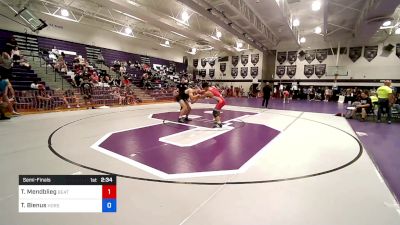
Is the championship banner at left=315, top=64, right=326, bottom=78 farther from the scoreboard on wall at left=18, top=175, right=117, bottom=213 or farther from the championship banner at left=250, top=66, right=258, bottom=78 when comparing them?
the scoreboard on wall at left=18, top=175, right=117, bottom=213

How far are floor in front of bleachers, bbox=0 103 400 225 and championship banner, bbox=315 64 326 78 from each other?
19.9 m

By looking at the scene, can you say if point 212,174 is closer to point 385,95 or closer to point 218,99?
point 218,99

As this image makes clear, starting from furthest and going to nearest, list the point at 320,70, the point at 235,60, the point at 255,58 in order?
the point at 235,60 < the point at 255,58 < the point at 320,70

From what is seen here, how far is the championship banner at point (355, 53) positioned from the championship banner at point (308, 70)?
344 centimetres

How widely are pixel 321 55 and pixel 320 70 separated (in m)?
1.55

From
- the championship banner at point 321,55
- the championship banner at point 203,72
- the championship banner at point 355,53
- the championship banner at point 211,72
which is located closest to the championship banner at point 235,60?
the championship banner at point 211,72

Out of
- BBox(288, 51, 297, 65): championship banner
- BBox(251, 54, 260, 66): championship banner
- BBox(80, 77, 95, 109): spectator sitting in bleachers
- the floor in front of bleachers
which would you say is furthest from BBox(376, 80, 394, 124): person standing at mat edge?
BBox(251, 54, 260, 66): championship banner

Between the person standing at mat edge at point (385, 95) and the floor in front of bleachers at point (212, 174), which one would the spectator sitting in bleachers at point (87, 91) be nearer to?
the floor in front of bleachers at point (212, 174)

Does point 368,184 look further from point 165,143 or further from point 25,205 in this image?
point 25,205

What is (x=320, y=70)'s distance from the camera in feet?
75.4

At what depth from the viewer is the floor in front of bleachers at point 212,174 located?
210 centimetres

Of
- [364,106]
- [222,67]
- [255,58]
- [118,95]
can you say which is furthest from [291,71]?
[118,95]

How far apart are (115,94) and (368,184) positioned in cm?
1273

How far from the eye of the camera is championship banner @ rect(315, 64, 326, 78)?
22.8m
